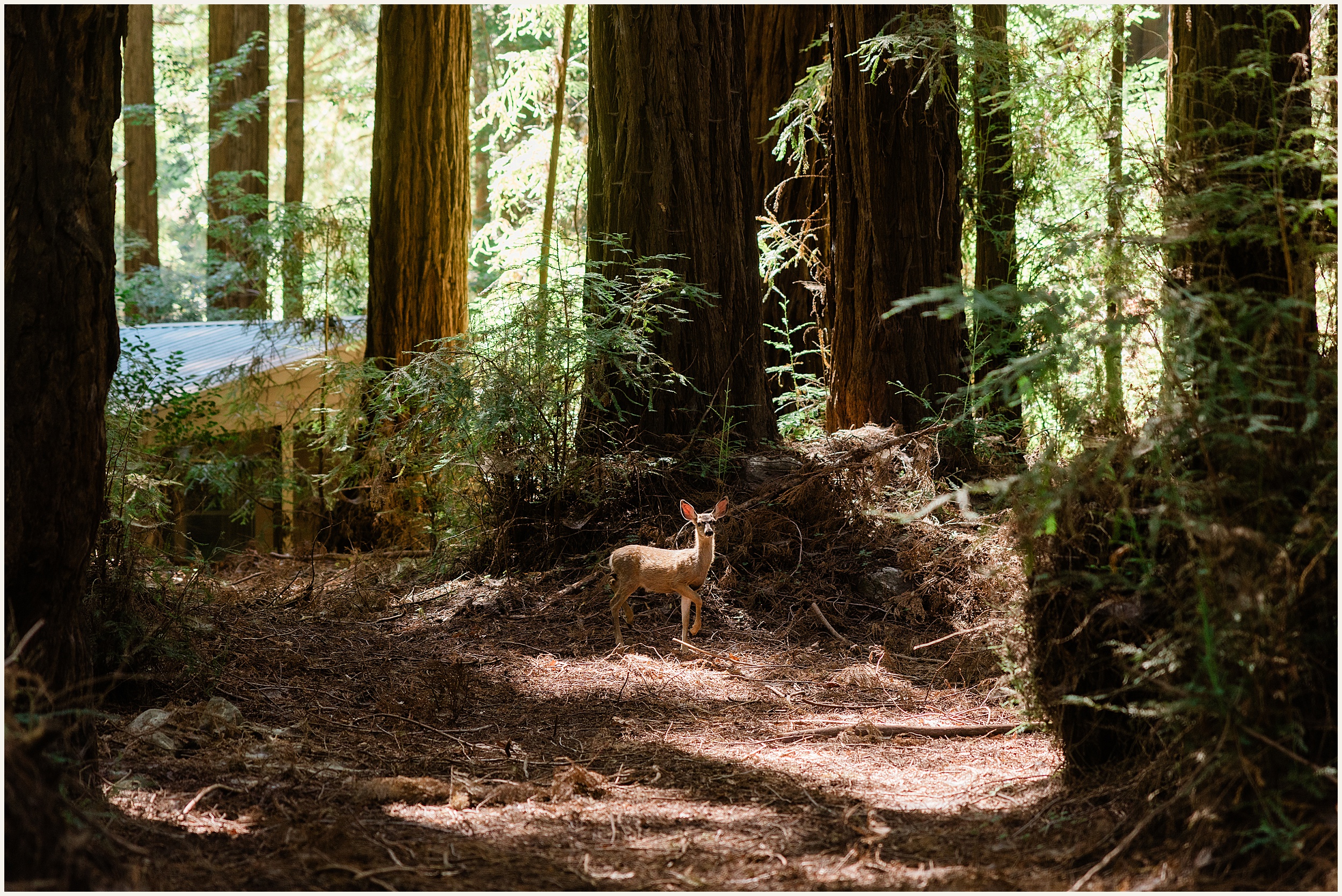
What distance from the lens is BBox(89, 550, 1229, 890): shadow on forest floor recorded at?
322cm

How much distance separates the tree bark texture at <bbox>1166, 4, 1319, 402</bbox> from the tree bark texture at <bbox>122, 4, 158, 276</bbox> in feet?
61.5

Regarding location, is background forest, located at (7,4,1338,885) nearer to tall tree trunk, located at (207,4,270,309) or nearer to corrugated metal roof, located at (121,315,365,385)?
corrugated metal roof, located at (121,315,365,385)

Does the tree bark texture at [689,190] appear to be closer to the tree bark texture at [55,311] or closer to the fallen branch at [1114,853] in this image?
the tree bark texture at [55,311]

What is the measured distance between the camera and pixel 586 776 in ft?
13.6

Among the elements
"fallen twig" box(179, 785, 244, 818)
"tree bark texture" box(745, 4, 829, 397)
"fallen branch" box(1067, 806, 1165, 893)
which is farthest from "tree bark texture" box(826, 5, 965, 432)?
"fallen twig" box(179, 785, 244, 818)

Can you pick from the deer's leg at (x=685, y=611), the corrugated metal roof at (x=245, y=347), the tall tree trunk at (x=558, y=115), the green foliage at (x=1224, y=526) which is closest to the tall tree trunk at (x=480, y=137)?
the tall tree trunk at (x=558, y=115)

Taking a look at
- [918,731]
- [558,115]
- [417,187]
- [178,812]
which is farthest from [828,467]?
[558,115]

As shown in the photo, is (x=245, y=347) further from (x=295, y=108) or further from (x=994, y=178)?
(x=295, y=108)

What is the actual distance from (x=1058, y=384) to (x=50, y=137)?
3.41 metres

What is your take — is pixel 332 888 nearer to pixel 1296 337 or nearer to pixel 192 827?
pixel 192 827

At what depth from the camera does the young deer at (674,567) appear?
6027mm

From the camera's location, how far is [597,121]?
8344 mm

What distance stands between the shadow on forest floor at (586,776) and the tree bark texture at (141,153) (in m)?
15.0

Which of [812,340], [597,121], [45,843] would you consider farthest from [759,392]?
[45,843]
